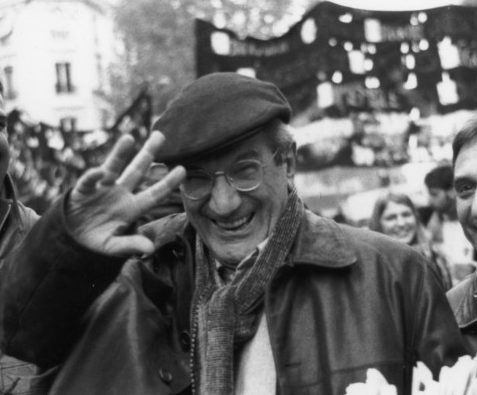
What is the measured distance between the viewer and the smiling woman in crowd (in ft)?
22.7

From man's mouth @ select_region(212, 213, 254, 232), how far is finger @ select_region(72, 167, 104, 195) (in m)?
0.61

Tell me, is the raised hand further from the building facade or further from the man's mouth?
the building facade

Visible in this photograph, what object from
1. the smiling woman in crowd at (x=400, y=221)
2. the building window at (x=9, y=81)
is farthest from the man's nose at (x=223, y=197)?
the building window at (x=9, y=81)

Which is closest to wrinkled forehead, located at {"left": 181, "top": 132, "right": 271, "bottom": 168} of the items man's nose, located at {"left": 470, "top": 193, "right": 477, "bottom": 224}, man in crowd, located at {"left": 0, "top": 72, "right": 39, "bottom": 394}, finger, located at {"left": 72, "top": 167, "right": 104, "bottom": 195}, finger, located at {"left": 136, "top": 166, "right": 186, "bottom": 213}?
finger, located at {"left": 136, "top": 166, "right": 186, "bottom": 213}

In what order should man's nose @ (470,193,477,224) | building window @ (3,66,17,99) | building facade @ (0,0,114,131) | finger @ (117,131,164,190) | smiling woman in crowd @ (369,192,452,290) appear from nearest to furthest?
finger @ (117,131,164,190), man's nose @ (470,193,477,224), smiling woman in crowd @ (369,192,452,290), building window @ (3,66,17,99), building facade @ (0,0,114,131)

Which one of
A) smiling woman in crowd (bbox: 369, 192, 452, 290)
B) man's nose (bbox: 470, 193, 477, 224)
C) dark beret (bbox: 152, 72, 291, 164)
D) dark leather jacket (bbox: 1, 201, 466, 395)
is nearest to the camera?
dark leather jacket (bbox: 1, 201, 466, 395)

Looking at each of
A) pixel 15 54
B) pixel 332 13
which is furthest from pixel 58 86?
pixel 332 13

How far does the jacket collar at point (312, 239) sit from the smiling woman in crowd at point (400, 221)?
11.4 ft

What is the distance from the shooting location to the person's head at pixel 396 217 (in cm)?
694

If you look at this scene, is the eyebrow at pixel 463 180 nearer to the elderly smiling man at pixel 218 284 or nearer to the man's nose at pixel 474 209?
the man's nose at pixel 474 209

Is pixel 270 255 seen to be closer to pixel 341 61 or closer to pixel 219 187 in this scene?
pixel 219 187

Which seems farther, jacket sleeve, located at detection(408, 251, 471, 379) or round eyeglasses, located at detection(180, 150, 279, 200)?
round eyeglasses, located at detection(180, 150, 279, 200)

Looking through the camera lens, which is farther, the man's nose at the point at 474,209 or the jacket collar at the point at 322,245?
the man's nose at the point at 474,209

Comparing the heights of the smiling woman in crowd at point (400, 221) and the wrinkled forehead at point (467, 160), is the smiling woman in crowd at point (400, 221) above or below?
below
